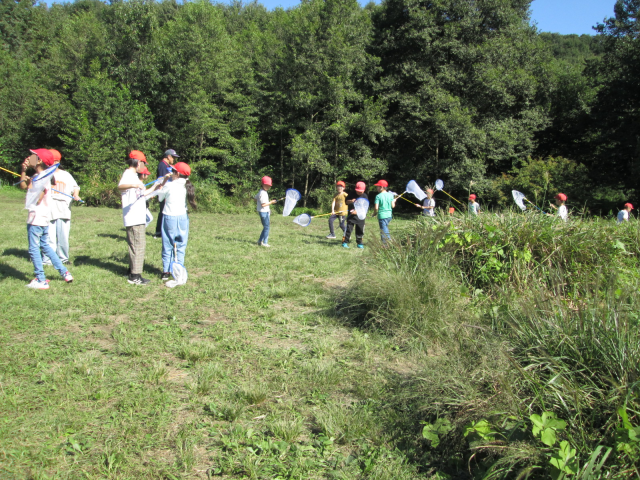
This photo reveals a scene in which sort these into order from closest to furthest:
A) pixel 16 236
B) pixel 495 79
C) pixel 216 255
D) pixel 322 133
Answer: pixel 216 255 < pixel 16 236 < pixel 495 79 < pixel 322 133

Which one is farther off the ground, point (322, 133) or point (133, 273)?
point (322, 133)

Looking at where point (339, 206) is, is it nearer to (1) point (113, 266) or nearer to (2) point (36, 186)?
(1) point (113, 266)

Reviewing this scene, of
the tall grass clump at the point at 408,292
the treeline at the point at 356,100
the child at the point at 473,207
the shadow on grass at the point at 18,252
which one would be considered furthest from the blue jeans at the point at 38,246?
the treeline at the point at 356,100

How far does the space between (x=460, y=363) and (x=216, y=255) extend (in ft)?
21.6

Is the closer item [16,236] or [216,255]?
[216,255]

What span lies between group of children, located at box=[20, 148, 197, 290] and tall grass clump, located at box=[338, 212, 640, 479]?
3.07 metres

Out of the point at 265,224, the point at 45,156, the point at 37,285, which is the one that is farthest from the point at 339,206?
the point at 37,285

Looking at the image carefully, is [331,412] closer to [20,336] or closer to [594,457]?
[594,457]

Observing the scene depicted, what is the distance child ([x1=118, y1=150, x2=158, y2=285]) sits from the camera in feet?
21.4

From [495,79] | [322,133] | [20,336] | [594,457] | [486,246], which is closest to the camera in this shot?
[594,457]

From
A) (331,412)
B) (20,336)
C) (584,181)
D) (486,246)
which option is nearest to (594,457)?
(331,412)

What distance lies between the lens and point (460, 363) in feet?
11.3

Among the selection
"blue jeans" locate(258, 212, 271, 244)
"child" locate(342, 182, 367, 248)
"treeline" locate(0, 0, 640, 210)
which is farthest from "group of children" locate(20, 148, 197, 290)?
"treeline" locate(0, 0, 640, 210)

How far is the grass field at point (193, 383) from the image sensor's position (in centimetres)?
291
